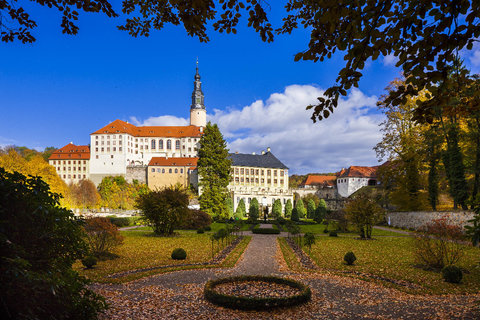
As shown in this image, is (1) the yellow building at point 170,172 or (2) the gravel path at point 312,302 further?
(1) the yellow building at point 170,172

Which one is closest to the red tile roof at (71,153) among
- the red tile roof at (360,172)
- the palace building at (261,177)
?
the palace building at (261,177)

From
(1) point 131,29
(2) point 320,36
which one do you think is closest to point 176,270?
(1) point 131,29

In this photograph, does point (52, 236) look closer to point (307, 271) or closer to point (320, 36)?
point (320, 36)

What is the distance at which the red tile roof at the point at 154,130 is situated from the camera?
273 feet

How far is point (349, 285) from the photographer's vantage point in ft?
33.9

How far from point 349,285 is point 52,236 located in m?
8.80

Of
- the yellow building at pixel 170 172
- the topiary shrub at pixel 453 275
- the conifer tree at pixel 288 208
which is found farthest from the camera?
the yellow building at pixel 170 172

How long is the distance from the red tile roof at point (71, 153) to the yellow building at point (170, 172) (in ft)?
63.4

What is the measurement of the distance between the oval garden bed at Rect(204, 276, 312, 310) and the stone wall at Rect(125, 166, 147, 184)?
227 feet

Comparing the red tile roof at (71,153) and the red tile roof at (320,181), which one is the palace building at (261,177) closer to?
the red tile roof at (320,181)

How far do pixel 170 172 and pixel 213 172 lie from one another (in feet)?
104

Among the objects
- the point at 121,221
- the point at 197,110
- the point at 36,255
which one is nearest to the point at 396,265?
the point at 36,255

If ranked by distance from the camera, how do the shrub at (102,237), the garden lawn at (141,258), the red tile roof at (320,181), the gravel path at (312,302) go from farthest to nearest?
the red tile roof at (320,181) → the shrub at (102,237) → the garden lawn at (141,258) → the gravel path at (312,302)

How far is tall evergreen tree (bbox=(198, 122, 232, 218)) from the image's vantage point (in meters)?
42.4
